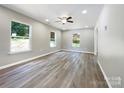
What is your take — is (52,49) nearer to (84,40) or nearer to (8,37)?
(84,40)

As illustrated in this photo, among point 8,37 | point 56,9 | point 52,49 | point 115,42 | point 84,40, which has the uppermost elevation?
point 56,9

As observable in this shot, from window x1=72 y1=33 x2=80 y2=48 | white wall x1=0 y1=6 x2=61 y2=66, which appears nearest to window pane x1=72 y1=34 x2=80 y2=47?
window x1=72 y1=33 x2=80 y2=48

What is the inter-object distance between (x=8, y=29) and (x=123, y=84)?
14.7 feet

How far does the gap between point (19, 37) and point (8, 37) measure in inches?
37.1

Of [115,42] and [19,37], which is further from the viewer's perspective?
[19,37]

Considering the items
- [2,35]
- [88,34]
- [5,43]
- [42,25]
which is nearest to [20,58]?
[5,43]

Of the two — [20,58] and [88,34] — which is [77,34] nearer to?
[88,34]

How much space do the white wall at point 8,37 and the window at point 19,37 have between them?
27 cm

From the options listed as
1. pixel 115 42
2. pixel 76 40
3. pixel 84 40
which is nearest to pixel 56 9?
pixel 115 42

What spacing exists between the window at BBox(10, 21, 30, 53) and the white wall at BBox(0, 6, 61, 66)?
268 millimetres

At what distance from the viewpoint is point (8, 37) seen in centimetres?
466

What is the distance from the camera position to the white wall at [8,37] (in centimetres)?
433

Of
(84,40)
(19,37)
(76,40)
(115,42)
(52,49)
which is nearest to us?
(115,42)

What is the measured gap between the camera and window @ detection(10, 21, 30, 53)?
16.7ft
